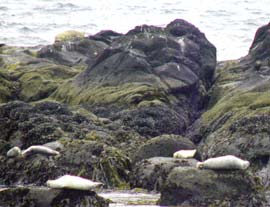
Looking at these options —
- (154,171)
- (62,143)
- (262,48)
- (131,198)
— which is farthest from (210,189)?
(262,48)

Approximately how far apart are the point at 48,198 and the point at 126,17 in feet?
125

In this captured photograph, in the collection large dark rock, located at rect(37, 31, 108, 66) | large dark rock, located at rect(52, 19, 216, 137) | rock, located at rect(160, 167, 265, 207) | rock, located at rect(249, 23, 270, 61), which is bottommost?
large dark rock, located at rect(37, 31, 108, 66)

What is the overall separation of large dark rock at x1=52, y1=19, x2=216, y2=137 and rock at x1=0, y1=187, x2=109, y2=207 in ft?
19.8

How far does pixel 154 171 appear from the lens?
1131 centimetres

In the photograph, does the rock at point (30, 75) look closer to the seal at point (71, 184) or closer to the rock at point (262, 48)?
the rock at point (262, 48)

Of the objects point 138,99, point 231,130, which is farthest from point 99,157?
point 138,99

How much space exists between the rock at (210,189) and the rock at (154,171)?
1341mm

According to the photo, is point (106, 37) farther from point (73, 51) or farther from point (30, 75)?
point (30, 75)

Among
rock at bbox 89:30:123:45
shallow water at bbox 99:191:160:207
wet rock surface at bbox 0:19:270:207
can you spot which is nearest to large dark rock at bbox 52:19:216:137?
wet rock surface at bbox 0:19:270:207

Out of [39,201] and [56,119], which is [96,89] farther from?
[39,201]

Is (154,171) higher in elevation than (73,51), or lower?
higher

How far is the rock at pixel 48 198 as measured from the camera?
8.95m

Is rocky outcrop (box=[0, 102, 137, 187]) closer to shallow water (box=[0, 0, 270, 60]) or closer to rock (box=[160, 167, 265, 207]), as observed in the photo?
rock (box=[160, 167, 265, 207])

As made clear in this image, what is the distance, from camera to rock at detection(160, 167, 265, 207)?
9.42 m
